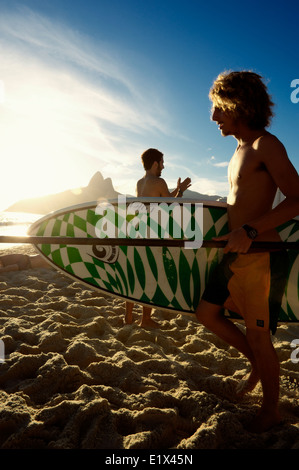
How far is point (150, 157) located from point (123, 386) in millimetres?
2289

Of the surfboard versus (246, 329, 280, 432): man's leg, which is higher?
the surfboard

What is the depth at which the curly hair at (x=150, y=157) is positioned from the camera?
125 inches

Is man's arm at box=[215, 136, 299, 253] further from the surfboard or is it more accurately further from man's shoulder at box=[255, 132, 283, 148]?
the surfboard

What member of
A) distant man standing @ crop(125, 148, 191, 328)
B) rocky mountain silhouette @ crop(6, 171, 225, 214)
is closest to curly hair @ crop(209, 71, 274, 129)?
distant man standing @ crop(125, 148, 191, 328)

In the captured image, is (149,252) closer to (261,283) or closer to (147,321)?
(147,321)

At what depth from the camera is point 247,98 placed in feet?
5.18

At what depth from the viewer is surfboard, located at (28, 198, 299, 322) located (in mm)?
2354

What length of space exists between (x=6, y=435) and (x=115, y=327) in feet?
4.86

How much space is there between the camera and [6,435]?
1.49 metres

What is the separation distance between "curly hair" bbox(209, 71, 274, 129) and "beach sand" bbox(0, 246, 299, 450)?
1.69 metres
